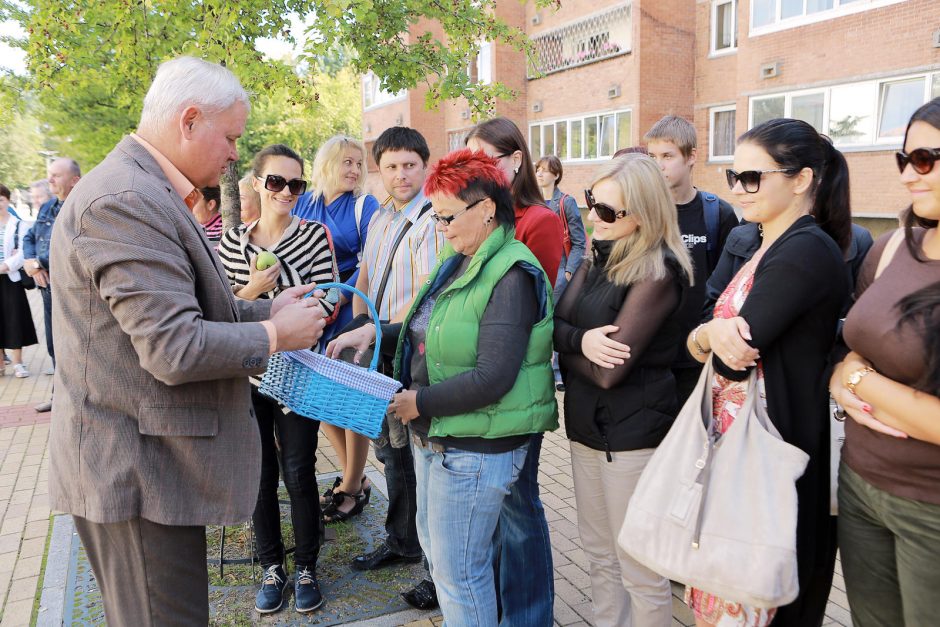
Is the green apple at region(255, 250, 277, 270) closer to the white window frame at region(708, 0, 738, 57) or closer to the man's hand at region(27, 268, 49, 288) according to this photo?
the man's hand at region(27, 268, 49, 288)

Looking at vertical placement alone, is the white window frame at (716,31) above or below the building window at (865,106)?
above

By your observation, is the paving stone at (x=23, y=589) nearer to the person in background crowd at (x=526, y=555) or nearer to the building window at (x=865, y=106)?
the person in background crowd at (x=526, y=555)

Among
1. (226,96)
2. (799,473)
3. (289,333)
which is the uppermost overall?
(226,96)

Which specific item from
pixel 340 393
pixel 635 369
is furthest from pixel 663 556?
pixel 340 393

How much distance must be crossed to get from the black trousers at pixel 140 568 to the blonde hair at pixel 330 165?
2956 millimetres

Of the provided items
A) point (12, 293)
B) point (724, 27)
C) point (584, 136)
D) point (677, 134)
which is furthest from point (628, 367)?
point (584, 136)

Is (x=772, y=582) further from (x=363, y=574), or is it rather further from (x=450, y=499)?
(x=363, y=574)

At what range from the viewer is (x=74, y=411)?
1990mm

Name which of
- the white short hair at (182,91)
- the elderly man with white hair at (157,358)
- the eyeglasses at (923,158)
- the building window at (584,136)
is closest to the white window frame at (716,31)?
the building window at (584,136)

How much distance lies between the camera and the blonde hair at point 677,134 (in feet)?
12.9

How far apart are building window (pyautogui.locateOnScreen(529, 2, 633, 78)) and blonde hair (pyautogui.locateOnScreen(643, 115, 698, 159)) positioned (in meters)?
18.2

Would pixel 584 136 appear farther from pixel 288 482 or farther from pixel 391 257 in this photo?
pixel 288 482

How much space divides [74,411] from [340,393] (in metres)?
0.84

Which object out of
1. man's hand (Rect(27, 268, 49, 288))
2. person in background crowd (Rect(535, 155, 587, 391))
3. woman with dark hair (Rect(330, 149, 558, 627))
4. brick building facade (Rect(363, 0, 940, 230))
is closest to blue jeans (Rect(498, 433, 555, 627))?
woman with dark hair (Rect(330, 149, 558, 627))
